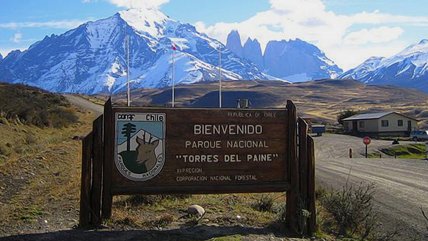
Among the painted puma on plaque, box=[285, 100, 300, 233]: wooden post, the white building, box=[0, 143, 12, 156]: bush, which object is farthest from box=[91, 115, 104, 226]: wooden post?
the white building

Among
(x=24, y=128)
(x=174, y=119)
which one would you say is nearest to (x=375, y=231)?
(x=174, y=119)

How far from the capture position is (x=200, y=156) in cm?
844

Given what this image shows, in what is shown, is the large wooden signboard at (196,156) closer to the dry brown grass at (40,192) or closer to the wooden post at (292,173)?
the wooden post at (292,173)

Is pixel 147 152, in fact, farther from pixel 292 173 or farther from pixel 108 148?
pixel 292 173

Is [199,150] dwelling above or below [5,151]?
above

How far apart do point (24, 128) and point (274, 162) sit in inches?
1053

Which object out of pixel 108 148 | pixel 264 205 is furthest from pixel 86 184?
pixel 264 205

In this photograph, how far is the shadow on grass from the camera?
7.51m

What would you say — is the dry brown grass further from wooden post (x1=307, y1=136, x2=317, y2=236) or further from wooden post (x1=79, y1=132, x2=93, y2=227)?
wooden post (x1=307, y1=136, x2=317, y2=236)

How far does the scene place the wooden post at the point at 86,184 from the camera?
794 centimetres

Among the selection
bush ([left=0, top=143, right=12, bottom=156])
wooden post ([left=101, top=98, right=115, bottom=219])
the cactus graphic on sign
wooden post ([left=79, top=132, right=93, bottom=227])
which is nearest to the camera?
wooden post ([left=79, top=132, right=93, bottom=227])

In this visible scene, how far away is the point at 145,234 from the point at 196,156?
1460 millimetres

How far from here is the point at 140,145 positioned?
8188mm

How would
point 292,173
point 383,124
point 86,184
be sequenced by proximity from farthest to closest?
point 383,124 → point 292,173 → point 86,184
